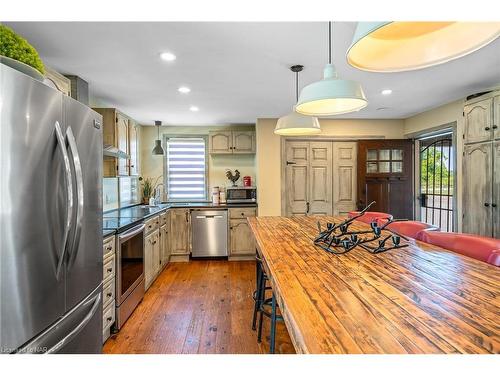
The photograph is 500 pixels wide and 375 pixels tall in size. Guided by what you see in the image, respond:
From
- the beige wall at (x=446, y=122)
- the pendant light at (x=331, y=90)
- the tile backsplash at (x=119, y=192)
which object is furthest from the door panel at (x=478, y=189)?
the tile backsplash at (x=119, y=192)

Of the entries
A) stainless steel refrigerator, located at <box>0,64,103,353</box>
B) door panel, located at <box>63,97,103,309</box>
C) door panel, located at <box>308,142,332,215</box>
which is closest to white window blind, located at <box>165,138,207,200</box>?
door panel, located at <box>308,142,332,215</box>

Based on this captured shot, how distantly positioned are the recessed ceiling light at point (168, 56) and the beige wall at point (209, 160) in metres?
2.88

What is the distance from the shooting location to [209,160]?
5.28m

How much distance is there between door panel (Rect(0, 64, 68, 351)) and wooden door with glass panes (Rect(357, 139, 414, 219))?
436 centimetres

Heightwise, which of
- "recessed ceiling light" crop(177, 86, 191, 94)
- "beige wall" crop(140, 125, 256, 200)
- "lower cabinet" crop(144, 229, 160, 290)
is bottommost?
"lower cabinet" crop(144, 229, 160, 290)

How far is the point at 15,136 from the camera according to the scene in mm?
1082

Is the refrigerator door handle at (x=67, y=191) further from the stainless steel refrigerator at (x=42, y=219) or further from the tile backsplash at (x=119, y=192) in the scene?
the tile backsplash at (x=119, y=192)

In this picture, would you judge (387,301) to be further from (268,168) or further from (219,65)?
(268,168)

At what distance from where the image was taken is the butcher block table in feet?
2.29

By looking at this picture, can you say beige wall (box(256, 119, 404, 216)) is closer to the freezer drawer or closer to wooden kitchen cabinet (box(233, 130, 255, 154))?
wooden kitchen cabinet (box(233, 130, 255, 154))
